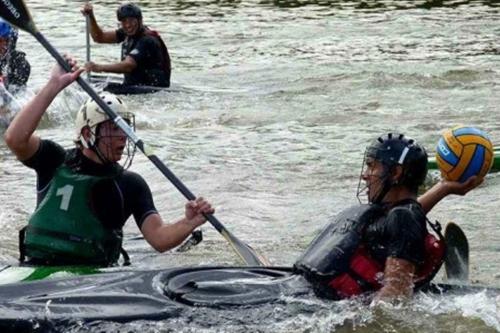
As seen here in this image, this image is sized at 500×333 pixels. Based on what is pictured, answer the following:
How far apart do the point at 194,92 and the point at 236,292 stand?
976cm

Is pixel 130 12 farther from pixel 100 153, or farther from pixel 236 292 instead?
pixel 236 292

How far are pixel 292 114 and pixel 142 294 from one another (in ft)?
28.6

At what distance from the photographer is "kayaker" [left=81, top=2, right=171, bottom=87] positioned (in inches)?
559

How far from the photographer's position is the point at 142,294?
18.7 feet

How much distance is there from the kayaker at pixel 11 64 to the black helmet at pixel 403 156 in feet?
22.5

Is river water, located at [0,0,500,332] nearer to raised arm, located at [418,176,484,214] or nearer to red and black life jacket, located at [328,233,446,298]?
red and black life jacket, located at [328,233,446,298]

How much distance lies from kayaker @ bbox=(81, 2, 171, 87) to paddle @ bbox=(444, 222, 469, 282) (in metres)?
8.03

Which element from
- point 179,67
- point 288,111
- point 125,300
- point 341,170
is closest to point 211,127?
point 288,111

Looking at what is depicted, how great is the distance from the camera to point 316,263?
5789 millimetres

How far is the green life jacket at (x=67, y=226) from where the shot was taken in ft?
21.1

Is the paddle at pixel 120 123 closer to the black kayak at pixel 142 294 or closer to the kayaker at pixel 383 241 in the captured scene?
the black kayak at pixel 142 294

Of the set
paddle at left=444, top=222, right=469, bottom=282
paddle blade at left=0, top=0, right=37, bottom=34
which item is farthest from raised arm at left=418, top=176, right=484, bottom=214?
paddle blade at left=0, top=0, right=37, bottom=34

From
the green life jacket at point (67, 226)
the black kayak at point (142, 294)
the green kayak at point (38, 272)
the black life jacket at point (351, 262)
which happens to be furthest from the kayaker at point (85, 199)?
the black life jacket at point (351, 262)

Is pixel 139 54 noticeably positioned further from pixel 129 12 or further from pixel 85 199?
pixel 85 199
